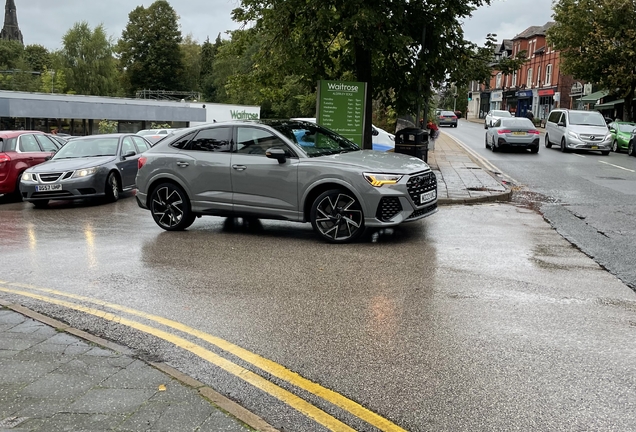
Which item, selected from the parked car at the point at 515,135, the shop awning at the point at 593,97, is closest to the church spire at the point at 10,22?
the shop awning at the point at 593,97

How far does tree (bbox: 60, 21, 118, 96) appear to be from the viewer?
271 ft

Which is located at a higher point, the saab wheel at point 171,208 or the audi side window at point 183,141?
the audi side window at point 183,141

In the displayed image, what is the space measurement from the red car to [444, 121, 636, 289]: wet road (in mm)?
11500

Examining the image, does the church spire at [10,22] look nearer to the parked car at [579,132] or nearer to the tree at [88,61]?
the tree at [88,61]

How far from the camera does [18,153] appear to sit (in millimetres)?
14469

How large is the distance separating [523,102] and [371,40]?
70.9 metres

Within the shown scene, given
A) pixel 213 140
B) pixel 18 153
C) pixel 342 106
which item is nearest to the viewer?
pixel 213 140

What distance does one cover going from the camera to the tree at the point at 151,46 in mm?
88875

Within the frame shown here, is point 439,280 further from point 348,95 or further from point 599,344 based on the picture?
point 348,95

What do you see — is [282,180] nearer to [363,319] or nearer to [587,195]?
[363,319]

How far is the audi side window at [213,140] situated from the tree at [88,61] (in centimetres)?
7883

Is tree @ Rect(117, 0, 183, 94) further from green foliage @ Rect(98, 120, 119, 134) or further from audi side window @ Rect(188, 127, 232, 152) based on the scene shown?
audi side window @ Rect(188, 127, 232, 152)

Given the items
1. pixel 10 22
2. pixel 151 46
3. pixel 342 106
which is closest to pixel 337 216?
pixel 342 106

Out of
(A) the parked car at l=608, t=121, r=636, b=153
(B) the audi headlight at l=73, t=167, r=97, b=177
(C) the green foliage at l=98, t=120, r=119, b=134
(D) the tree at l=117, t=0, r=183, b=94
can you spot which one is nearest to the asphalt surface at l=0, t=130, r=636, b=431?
(B) the audi headlight at l=73, t=167, r=97, b=177
